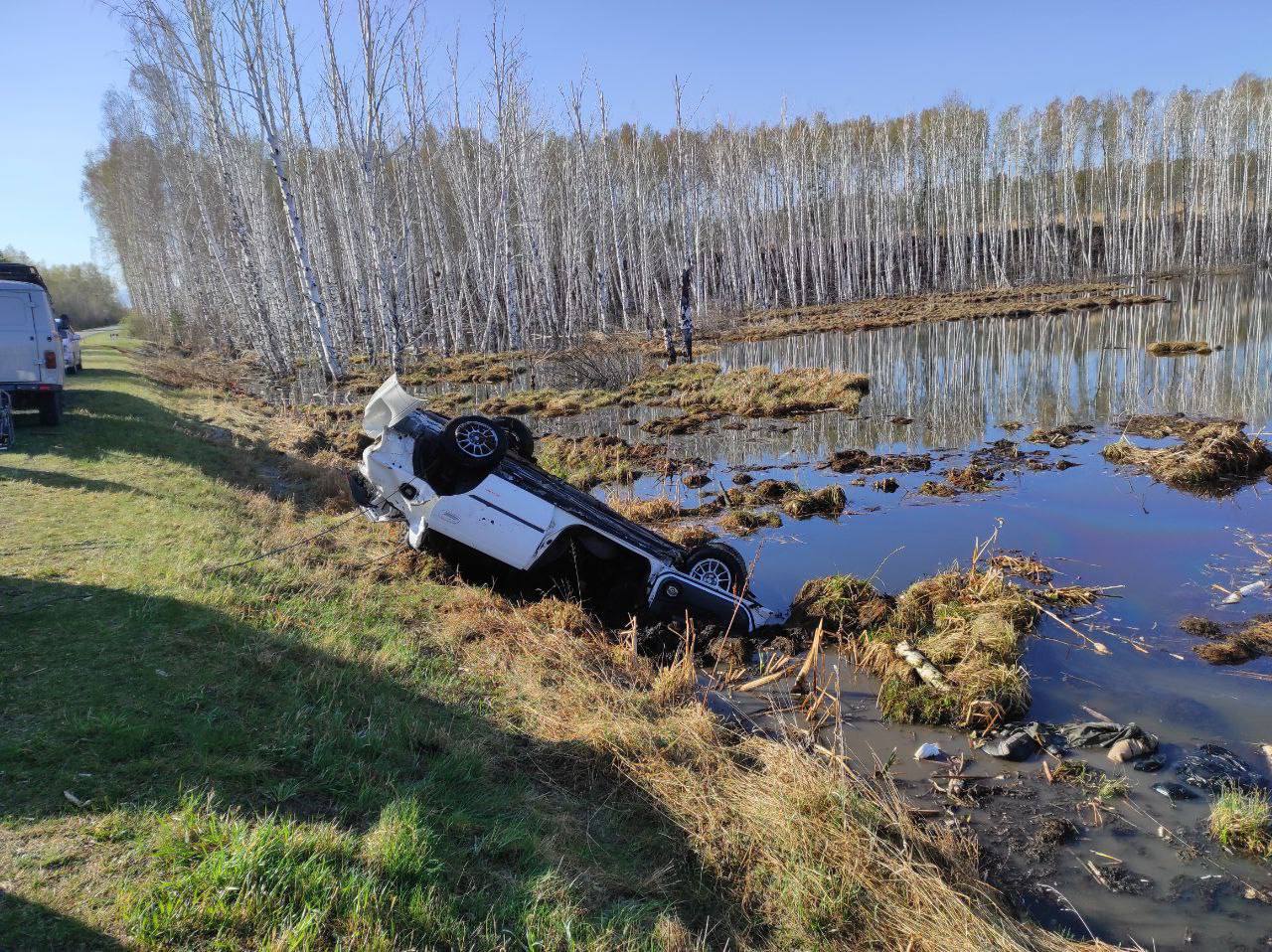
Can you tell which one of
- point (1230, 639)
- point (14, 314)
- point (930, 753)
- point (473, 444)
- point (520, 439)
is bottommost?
point (930, 753)

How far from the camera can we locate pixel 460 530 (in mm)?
7453

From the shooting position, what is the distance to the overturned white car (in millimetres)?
7242

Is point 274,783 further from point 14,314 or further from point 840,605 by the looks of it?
point 14,314

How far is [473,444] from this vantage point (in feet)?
23.6

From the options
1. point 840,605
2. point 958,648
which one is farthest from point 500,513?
point 958,648

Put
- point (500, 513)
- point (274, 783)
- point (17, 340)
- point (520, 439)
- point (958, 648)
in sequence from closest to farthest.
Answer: point (274, 783) → point (958, 648) → point (500, 513) → point (520, 439) → point (17, 340)

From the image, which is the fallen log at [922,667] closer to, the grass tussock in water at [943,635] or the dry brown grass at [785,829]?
the grass tussock in water at [943,635]

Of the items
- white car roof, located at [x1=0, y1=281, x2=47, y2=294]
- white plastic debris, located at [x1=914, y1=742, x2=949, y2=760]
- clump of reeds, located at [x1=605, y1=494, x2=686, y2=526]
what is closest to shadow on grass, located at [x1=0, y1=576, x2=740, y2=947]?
white plastic debris, located at [x1=914, y1=742, x2=949, y2=760]

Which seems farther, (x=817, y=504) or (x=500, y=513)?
(x=817, y=504)

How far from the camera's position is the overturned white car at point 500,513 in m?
7.24

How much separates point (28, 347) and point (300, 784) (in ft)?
42.4

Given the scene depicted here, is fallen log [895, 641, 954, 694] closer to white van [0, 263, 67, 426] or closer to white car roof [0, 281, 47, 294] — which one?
white van [0, 263, 67, 426]

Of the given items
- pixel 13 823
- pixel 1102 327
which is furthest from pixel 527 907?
pixel 1102 327

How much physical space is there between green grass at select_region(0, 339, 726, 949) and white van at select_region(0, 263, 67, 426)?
6.65m
